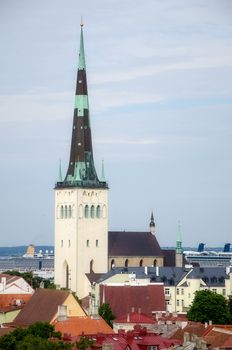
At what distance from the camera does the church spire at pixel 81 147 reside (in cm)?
13625

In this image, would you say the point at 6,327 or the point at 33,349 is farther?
the point at 6,327

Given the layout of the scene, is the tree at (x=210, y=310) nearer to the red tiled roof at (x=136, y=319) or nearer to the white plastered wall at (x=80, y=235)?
the red tiled roof at (x=136, y=319)

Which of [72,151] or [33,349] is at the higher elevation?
[72,151]

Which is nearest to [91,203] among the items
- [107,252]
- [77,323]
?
[107,252]

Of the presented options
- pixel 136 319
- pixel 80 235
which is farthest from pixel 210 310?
pixel 80 235

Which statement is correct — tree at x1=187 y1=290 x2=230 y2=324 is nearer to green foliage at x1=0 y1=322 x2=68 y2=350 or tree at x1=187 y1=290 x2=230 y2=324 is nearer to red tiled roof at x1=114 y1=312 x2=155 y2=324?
red tiled roof at x1=114 y1=312 x2=155 y2=324

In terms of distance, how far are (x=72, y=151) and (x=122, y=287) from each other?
83.5ft

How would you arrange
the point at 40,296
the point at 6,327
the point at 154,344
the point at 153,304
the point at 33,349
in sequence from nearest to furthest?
the point at 33,349
the point at 154,344
the point at 6,327
the point at 40,296
the point at 153,304

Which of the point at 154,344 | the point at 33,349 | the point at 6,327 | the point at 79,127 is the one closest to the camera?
the point at 33,349

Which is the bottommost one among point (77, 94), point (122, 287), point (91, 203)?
point (122, 287)

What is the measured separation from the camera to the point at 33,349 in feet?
231

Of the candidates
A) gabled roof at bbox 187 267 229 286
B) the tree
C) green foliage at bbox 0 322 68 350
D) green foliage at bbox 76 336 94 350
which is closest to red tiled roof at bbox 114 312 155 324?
the tree

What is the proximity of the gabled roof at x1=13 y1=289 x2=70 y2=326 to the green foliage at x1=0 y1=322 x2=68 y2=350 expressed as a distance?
10.9 m

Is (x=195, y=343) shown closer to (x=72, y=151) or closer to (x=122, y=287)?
(x=122, y=287)
